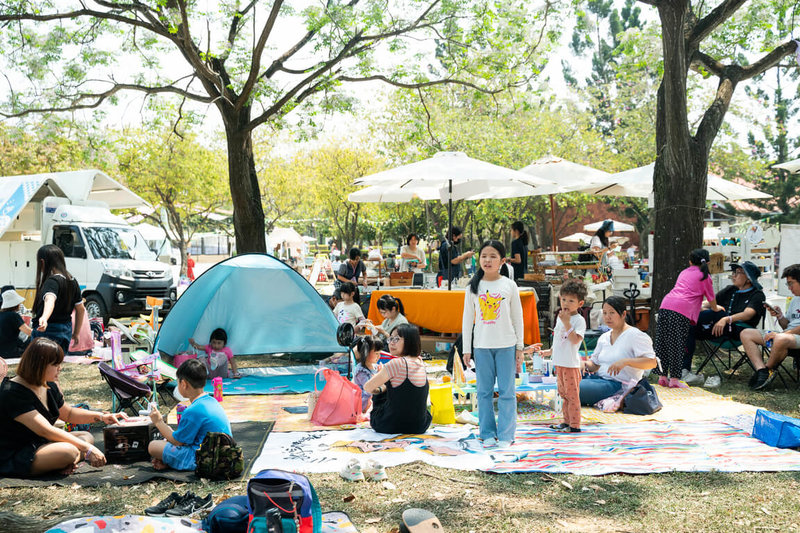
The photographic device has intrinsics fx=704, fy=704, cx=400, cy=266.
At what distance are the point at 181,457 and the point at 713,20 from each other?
8.91m

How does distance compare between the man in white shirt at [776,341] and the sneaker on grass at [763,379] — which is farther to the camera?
the sneaker on grass at [763,379]

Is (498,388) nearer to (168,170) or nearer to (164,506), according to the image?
(164,506)

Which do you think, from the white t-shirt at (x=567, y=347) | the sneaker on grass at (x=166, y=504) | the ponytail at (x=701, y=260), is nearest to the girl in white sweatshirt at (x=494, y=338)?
the white t-shirt at (x=567, y=347)

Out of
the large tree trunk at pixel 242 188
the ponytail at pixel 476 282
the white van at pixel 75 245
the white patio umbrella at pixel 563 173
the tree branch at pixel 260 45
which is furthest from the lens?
the white van at pixel 75 245

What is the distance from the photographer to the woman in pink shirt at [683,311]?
7.92 meters

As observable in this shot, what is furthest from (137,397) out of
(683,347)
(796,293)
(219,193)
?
(219,193)

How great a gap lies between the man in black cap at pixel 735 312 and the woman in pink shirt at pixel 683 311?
0.50 feet

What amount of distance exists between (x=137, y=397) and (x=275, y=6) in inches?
279

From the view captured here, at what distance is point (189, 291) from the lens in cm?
902

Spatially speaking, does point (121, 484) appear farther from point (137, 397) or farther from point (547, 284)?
point (547, 284)

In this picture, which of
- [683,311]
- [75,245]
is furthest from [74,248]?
[683,311]

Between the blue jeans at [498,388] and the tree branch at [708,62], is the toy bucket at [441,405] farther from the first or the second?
the tree branch at [708,62]

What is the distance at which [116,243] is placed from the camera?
14.6 meters

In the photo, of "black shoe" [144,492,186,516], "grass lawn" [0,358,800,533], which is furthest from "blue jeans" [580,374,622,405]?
"black shoe" [144,492,186,516]
